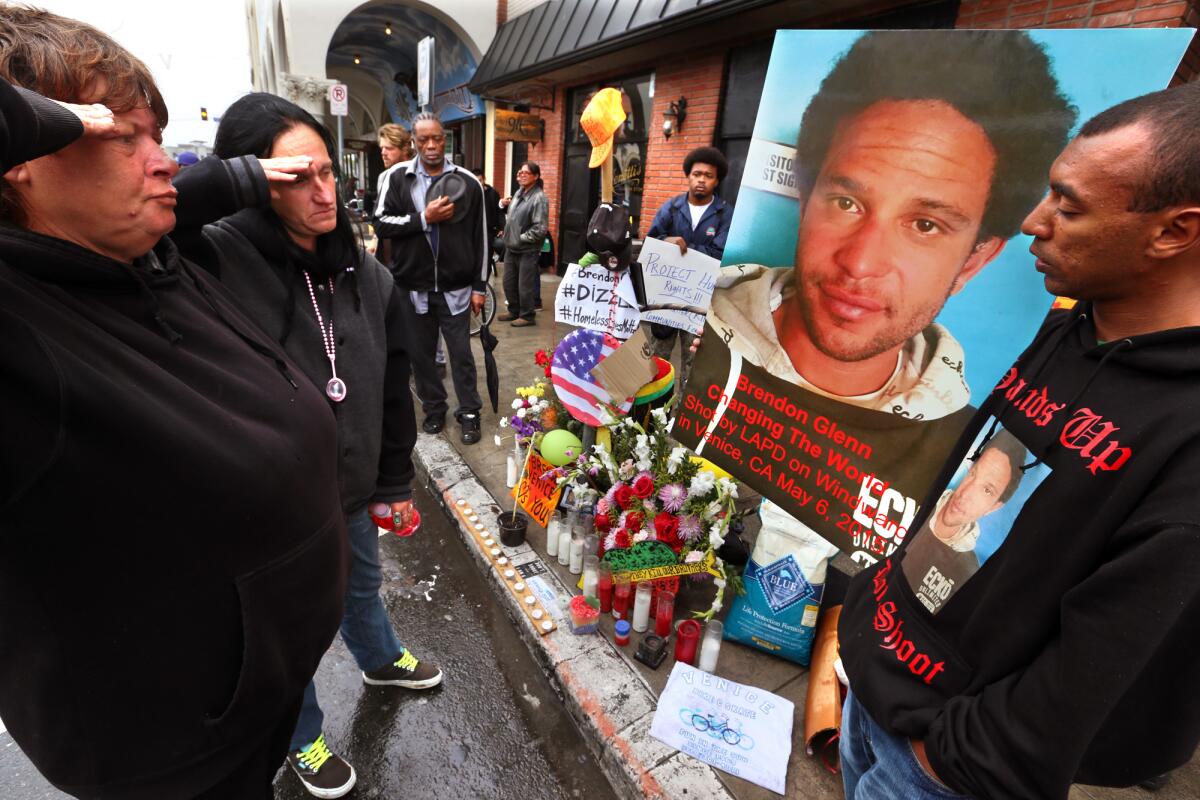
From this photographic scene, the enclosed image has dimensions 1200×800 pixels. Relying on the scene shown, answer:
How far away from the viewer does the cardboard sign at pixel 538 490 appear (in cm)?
310

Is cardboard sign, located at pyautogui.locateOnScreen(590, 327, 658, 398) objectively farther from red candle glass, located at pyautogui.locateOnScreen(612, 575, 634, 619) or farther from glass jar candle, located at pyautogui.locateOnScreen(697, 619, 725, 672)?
glass jar candle, located at pyautogui.locateOnScreen(697, 619, 725, 672)

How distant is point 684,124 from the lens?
7.32 metres

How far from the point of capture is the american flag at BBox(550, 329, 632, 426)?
10.5 feet

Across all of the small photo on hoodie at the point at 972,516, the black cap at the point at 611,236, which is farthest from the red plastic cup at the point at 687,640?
the black cap at the point at 611,236

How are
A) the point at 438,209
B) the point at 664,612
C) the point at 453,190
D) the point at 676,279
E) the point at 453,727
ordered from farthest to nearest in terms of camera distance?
the point at 453,190 < the point at 438,209 < the point at 676,279 < the point at 664,612 < the point at 453,727

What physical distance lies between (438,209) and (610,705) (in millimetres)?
3200

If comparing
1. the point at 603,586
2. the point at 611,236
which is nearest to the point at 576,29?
the point at 611,236

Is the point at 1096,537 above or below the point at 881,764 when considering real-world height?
above

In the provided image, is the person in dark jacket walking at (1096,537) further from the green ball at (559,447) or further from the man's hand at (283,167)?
the green ball at (559,447)

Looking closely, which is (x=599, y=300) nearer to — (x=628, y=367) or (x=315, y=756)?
(x=628, y=367)

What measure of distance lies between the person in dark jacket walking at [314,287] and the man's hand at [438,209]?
2.19 m

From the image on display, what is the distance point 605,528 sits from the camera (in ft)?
→ 9.05

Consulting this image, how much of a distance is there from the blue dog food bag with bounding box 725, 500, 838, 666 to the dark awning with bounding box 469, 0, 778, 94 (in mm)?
5008

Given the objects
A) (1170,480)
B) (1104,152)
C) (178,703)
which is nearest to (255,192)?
(178,703)
